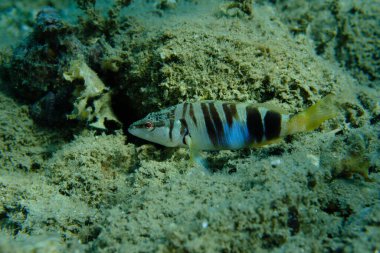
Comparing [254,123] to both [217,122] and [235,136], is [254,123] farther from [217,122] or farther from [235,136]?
[217,122]

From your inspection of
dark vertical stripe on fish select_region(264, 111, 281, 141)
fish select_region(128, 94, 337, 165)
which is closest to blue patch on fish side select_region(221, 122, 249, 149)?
fish select_region(128, 94, 337, 165)

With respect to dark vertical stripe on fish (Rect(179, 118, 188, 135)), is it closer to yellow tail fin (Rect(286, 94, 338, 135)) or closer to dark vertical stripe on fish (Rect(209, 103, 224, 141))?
dark vertical stripe on fish (Rect(209, 103, 224, 141))

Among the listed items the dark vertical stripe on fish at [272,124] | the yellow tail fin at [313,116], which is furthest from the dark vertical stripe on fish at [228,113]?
the yellow tail fin at [313,116]

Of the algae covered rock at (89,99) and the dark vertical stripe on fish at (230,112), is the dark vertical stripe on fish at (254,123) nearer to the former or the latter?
the dark vertical stripe on fish at (230,112)

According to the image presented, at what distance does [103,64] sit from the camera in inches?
188

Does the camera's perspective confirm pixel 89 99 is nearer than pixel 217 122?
No

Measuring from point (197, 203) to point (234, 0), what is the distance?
3.89 metres

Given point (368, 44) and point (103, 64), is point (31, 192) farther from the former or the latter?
point (368, 44)

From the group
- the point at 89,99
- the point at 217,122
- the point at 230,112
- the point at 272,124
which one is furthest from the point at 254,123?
the point at 89,99

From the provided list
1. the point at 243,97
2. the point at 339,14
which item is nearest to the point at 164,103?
the point at 243,97

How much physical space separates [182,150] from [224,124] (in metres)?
0.70

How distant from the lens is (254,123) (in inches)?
131

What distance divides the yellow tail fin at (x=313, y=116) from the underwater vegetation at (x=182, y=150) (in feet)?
0.76

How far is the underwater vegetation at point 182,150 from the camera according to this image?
2490mm
